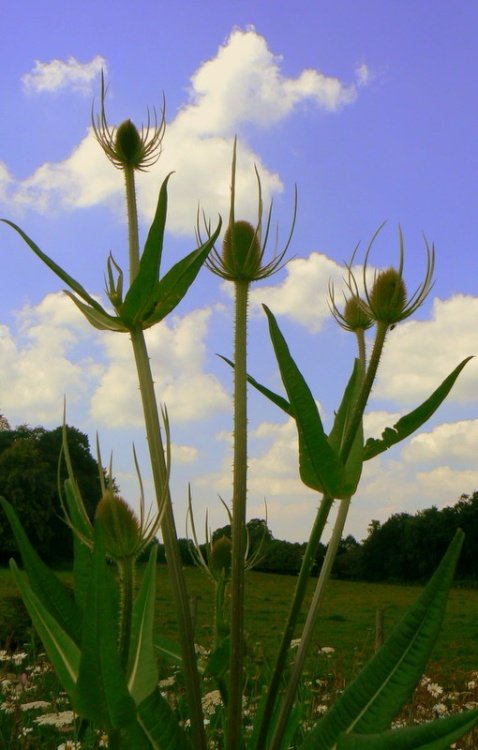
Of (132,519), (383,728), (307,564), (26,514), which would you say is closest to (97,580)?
(132,519)

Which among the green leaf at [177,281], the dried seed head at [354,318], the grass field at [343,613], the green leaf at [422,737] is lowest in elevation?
the grass field at [343,613]

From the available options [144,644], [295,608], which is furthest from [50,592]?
[295,608]

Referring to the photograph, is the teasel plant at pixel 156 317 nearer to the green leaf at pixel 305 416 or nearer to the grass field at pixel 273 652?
the green leaf at pixel 305 416

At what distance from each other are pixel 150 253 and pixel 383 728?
102cm

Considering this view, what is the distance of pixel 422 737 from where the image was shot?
1.33 meters

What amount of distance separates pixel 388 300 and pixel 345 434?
324 millimetres

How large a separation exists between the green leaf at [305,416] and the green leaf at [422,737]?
48cm

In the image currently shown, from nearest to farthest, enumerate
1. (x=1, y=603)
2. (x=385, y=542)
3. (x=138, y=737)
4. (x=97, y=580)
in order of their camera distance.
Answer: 1. (x=97, y=580)
2. (x=138, y=737)
3. (x=1, y=603)
4. (x=385, y=542)

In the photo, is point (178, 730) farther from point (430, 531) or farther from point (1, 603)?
point (430, 531)

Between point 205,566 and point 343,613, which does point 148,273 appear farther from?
point 343,613

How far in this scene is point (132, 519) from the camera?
4.96 ft

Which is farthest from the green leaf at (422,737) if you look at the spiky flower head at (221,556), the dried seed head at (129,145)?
the dried seed head at (129,145)

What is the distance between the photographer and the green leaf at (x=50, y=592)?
4.75ft

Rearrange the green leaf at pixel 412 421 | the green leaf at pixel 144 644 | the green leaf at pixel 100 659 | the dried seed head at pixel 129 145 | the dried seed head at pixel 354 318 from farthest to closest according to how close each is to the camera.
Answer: the dried seed head at pixel 354 318 < the dried seed head at pixel 129 145 < the green leaf at pixel 412 421 < the green leaf at pixel 144 644 < the green leaf at pixel 100 659
